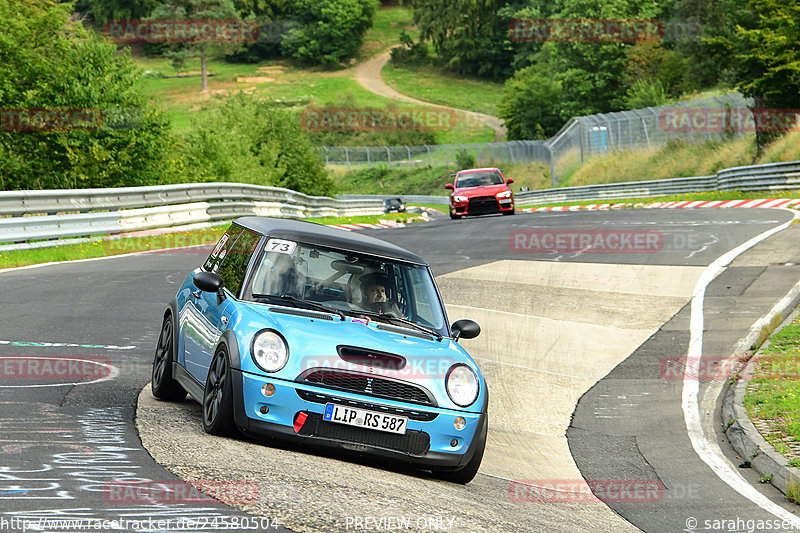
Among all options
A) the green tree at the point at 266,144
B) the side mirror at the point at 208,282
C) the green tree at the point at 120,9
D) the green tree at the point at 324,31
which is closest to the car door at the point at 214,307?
the side mirror at the point at 208,282

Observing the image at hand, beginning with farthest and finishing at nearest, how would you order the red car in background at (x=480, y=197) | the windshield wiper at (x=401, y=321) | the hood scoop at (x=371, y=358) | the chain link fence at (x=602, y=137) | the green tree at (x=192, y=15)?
the green tree at (x=192, y=15) → the chain link fence at (x=602, y=137) → the red car in background at (x=480, y=197) → the windshield wiper at (x=401, y=321) → the hood scoop at (x=371, y=358)

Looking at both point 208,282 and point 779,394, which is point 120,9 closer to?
point 779,394

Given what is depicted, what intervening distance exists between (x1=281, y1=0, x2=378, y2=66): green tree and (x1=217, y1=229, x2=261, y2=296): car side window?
137 m

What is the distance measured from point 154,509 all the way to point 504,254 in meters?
16.8

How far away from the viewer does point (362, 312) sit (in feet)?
25.1

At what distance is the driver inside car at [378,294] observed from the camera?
7.84m

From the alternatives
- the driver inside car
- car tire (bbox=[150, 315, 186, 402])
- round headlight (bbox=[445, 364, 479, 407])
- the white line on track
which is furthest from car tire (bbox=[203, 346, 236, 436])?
the white line on track

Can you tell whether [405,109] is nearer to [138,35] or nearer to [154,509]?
[138,35]

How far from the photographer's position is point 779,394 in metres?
10.3

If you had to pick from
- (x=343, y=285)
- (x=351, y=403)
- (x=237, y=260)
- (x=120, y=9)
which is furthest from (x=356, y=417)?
(x=120, y=9)

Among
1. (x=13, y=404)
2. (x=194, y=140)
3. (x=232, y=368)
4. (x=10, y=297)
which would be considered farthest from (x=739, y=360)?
(x=194, y=140)

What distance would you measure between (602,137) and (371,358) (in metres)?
54.7

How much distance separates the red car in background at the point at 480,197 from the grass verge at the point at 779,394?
72.7 feet

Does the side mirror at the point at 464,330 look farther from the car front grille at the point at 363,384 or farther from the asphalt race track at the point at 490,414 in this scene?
the car front grille at the point at 363,384
